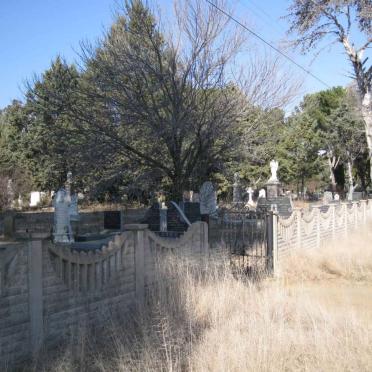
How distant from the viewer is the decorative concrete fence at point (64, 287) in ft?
16.5

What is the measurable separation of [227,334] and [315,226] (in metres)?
9.97

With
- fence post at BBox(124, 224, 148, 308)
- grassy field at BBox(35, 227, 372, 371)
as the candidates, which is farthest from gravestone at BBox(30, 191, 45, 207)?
fence post at BBox(124, 224, 148, 308)

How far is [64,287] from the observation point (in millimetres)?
5770

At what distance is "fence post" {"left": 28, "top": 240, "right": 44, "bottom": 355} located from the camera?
523 centimetres

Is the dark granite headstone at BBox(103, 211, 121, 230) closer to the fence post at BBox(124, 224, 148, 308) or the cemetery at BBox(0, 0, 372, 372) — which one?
the cemetery at BBox(0, 0, 372, 372)

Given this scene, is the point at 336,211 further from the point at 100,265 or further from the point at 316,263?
the point at 100,265

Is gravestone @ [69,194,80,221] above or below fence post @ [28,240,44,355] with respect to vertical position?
above

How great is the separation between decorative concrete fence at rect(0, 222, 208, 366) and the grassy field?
0.99ft

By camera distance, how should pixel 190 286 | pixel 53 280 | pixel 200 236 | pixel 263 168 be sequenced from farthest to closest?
pixel 263 168, pixel 200 236, pixel 190 286, pixel 53 280

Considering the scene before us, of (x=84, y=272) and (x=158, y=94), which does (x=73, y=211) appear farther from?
(x=84, y=272)

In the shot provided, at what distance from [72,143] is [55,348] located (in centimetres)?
1088

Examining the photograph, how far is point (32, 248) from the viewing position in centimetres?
524

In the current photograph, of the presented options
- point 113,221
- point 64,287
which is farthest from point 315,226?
point 64,287

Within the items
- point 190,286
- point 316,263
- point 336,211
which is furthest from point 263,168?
point 190,286
